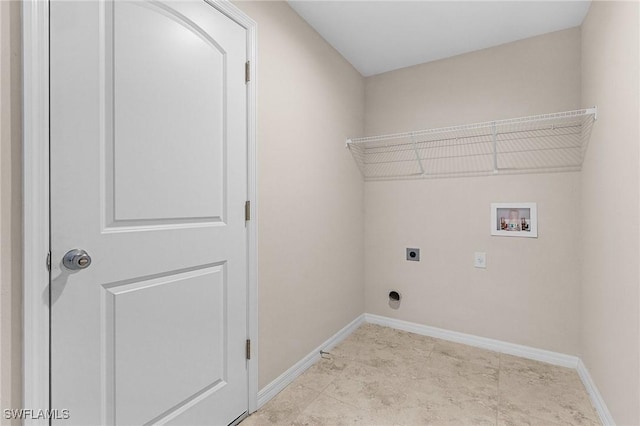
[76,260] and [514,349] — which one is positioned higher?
[76,260]

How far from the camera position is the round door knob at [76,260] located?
3.34ft

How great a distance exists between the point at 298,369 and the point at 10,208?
173cm

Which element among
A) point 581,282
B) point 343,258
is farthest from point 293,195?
point 581,282

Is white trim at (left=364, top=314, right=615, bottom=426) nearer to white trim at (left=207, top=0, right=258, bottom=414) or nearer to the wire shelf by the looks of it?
the wire shelf

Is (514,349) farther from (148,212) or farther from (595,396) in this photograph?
(148,212)

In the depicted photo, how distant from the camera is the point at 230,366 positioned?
5.25ft

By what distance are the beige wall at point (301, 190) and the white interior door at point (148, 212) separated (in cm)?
20

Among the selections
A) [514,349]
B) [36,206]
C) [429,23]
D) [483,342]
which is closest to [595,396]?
[514,349]

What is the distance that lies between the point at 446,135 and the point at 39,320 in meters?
2.72

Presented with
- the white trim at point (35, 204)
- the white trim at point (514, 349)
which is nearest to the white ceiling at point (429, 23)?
the white trim at point (35, 204)

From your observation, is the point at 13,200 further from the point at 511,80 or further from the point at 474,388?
the point at 511,80

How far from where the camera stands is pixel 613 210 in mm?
1569

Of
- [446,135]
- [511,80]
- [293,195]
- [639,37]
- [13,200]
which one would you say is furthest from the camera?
[446,135]

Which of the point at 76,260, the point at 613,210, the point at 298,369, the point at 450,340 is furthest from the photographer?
the point at 450,340
